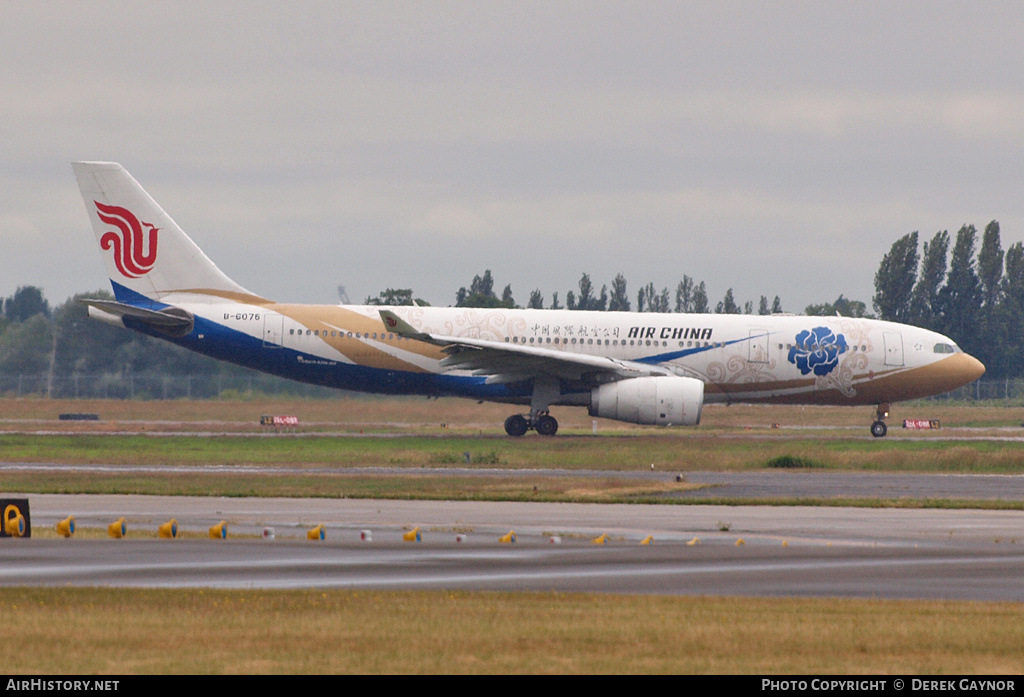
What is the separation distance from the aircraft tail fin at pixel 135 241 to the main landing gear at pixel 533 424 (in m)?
10.5

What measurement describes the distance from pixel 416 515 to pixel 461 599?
30.6 feet

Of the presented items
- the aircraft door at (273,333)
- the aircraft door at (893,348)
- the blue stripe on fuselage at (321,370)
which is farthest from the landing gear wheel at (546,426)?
the aircraft door at (893,348)

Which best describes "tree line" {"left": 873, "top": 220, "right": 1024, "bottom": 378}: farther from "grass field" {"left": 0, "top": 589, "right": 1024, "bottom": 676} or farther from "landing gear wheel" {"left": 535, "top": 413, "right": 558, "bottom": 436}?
"grass field" {"left": 0, "top": 589, "right": 1024, "bottom": 676}

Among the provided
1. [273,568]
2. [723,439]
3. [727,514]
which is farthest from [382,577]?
[723,439]

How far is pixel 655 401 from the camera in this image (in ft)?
135

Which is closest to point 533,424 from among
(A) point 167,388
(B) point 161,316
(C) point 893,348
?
(C) point 893,348

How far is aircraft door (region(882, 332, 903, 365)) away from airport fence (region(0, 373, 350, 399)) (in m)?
20.9

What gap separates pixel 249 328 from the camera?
43656mm

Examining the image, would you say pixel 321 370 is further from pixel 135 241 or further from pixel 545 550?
pixel 545 550

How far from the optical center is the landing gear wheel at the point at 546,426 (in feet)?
143

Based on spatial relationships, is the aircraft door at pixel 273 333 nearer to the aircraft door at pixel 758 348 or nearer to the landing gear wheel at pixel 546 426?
the landing gear wheel at pixel 546 426

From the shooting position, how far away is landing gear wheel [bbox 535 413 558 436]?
4347 cm

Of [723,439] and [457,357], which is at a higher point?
[457,357]

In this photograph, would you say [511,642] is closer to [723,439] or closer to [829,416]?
[723,439]
